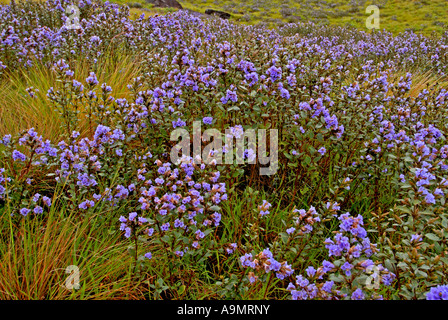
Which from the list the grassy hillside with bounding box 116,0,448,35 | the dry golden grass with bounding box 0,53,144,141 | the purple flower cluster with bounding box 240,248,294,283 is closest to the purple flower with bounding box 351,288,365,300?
the purple flower cluster with bounding box 240,248,294,283

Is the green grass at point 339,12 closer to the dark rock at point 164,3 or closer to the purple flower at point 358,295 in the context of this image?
the dark rock at point 164,3

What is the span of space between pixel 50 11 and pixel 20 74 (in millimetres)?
2223

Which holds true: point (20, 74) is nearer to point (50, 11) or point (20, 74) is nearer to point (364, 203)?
point (50, 11)

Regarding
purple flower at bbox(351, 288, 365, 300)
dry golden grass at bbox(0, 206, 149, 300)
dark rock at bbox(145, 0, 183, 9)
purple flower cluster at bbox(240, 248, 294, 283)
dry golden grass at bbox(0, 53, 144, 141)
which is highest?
dark rock at bbox(145, 0, 183, 9)

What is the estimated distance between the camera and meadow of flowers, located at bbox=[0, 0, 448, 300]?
5.89 ft

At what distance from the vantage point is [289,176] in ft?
9.89

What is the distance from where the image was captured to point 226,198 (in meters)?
2.05

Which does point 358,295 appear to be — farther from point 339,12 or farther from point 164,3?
point 339,12

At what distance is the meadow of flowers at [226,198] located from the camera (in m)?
1.80

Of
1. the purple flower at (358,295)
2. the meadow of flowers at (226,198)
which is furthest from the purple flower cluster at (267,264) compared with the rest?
the purple flower at (358,295)

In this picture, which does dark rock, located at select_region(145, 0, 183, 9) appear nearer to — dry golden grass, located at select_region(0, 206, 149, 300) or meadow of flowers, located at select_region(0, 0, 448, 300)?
meadow of flowers, located at select_region(0, 0, 448, 300)

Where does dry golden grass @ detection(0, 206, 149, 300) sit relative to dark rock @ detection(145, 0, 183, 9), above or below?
below

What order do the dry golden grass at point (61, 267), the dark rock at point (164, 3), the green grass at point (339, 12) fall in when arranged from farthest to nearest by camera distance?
the green grass at point (339, 12) → the dark rock at point (164, 3) → the dry golden grass at point (61, 267)

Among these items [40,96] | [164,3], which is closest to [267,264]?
[40,96]
